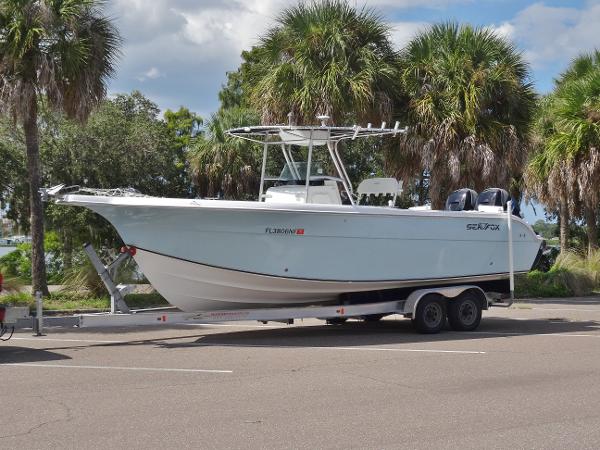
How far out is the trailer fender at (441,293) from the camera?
1316 cm

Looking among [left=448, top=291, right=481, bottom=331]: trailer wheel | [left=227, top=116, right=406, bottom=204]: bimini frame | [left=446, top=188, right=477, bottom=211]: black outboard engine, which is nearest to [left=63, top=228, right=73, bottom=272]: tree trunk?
[left=227, top=116, right=406, bottom=204]: bimini frame

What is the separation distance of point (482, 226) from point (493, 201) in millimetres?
970

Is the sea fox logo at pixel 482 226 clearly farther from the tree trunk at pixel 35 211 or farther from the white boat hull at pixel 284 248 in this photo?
the tree trunk at pixel 35 211

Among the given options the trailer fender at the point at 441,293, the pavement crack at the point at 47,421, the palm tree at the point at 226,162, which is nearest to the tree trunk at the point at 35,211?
the trailer fender at the point at 441,293

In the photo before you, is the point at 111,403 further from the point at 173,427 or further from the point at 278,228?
the point at 278,228

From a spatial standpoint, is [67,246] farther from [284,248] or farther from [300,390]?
[300,390]

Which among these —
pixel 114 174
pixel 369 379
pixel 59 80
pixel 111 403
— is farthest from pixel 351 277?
pixel 114 174

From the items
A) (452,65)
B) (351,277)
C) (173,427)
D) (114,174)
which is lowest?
(173,427)

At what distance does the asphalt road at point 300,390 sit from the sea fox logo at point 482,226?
1843mm

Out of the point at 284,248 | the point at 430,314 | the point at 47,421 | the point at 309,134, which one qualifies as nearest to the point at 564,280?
the point at 430,314

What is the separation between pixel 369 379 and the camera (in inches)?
357

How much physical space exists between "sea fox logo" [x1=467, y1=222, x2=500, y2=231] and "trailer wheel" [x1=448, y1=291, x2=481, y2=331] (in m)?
1.14

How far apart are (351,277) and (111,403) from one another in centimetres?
577

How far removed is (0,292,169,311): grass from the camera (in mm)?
16984
